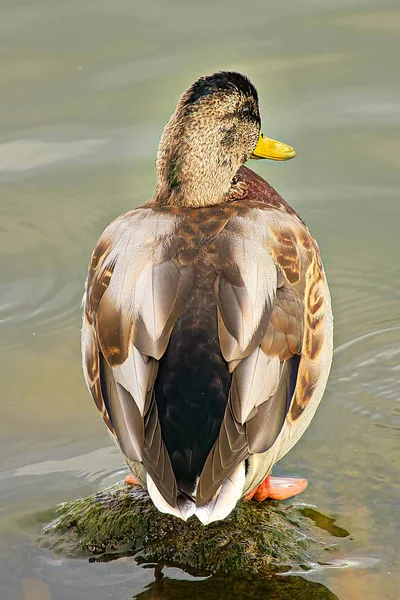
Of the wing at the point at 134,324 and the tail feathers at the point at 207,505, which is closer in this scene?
the tail feathers at the point at 207,505

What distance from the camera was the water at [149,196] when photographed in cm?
478

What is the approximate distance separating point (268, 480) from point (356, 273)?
7.67 feet

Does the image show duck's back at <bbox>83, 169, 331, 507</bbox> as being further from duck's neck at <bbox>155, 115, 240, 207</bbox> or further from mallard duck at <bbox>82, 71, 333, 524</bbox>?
duck's neck at <bbox>155, 115, 240, 207</bbox>

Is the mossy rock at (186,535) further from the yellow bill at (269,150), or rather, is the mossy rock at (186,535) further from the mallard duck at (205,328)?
the yellow bill at (269,150)

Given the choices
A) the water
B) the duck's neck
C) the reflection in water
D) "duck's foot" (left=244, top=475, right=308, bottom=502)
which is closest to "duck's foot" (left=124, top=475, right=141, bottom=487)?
the water

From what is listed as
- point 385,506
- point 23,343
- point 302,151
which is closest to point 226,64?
point 302,151

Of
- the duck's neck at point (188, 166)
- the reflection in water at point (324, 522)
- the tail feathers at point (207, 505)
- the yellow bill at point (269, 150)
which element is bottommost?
the reflection in water at point (324, 522)

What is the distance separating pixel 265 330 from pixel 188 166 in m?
1.22

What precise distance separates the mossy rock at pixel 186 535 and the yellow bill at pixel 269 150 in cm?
198

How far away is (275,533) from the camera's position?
4711mm

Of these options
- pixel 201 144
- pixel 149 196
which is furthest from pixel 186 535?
pixel 149 196

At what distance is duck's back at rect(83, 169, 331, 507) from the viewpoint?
4223mm

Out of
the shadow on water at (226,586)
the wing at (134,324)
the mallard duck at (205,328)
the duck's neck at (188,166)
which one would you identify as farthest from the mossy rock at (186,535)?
the duck's neck at (188,166)

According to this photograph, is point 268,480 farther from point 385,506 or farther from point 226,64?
point 226,64
